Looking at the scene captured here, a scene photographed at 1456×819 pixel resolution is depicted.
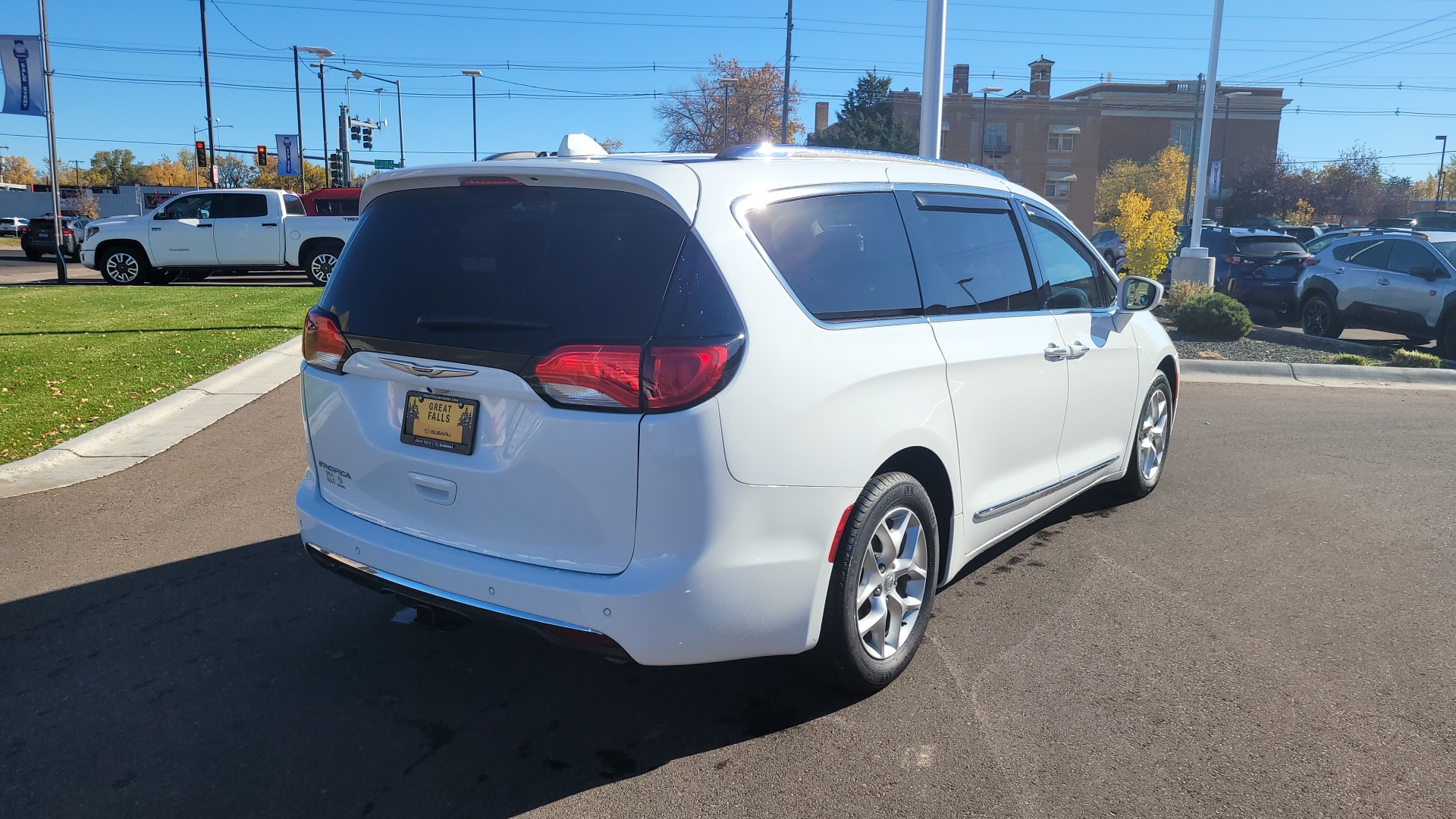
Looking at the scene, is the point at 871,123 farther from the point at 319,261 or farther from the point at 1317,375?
the point at 1317,375

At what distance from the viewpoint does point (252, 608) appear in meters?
4.36

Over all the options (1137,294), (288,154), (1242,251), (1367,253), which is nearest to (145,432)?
(1137,294)

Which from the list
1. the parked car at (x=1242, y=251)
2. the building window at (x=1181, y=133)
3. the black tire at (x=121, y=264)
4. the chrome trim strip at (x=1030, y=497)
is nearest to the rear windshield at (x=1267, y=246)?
the parked car at (x=1242, y=251)

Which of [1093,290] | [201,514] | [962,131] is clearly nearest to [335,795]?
[201,514]

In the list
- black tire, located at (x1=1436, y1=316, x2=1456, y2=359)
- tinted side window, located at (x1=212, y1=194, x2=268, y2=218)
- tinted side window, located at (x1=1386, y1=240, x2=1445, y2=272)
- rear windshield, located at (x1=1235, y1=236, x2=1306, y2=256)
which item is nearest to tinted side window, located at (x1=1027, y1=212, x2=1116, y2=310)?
black tire, located at (x1=1436, y1=316, x2=1456, y2=359)

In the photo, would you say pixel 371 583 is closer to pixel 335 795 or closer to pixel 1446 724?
pixel 335 795

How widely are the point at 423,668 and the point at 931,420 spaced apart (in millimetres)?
2081

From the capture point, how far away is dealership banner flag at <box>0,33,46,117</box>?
18.8 m

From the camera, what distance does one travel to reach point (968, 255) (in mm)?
4254

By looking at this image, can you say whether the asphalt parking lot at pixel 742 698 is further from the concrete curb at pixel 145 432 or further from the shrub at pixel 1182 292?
the shrub at pixel 1182 292

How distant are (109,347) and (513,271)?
30.5 ft

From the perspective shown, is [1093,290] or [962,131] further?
[962,131]

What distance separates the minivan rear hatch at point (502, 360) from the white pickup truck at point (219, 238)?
19155mm

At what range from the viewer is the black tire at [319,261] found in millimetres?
21156
